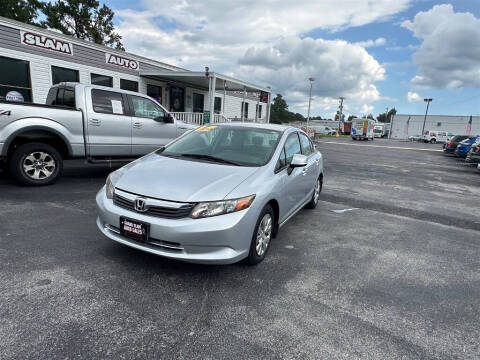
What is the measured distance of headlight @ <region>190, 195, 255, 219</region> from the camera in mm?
2850

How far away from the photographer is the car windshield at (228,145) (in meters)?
3.90

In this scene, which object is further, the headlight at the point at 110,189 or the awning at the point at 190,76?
the awning at the point at 190,76

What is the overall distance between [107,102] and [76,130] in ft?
3.20

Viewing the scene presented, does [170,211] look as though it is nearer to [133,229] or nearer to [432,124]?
[133,229]

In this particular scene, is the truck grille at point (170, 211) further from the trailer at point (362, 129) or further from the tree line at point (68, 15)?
the trailer at point (362, 129)

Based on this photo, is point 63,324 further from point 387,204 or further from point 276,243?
point 387,204

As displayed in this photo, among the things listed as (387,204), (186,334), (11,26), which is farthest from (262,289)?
(11,26)

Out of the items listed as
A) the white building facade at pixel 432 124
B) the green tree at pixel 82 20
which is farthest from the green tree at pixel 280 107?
the green tree at pixel 82 20

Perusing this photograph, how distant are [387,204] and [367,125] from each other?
133 ft

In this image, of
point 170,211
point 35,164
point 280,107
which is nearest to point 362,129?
point 35,164

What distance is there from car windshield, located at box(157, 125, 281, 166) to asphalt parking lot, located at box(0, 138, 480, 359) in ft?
4.05

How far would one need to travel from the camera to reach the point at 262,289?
118 inches

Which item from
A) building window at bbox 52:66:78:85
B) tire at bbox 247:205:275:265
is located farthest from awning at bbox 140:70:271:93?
tire at bbox 247:205:275:265

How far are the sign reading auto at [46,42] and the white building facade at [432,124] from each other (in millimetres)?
70768
